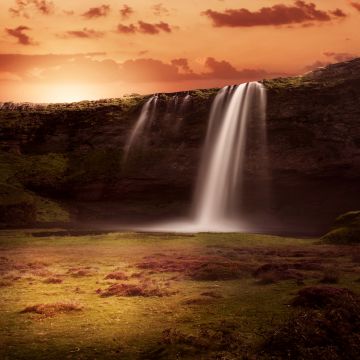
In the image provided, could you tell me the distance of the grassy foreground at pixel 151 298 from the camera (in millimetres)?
15352

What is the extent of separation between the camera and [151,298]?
72.4 ft

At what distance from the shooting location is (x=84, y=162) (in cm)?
8938

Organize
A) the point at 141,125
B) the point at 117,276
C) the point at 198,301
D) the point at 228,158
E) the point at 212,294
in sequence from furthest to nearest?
the point at 141,125
the point at 228,158
the point at 117,276
the point at 212,294
the point at 198,301

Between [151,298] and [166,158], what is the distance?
6308cm

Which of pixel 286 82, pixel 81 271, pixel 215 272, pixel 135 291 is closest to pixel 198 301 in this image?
pixel 135 291

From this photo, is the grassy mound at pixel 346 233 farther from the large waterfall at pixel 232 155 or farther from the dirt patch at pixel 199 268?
the large waterfall at pixel 232 155

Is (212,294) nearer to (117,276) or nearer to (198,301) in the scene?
(198,301)

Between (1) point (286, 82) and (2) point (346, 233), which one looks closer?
(2) point (346, 233)

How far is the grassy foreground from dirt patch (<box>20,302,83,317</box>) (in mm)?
40

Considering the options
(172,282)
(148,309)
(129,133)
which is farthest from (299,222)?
(148,309)

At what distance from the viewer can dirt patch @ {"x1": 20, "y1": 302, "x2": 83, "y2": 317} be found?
19453 millimetres

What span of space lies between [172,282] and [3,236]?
3334cm

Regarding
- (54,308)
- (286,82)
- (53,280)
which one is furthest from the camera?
(286,82)

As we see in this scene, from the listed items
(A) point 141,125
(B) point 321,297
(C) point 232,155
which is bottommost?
(B) point 321,297
